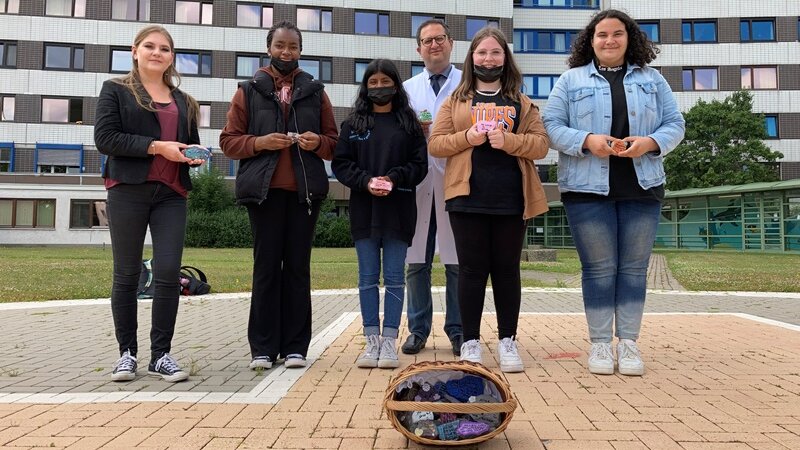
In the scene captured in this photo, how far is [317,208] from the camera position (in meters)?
4.57

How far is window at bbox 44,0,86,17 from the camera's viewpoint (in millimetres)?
35312

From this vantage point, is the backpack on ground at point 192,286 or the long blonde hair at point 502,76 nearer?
the long blonde hair at point 502,76

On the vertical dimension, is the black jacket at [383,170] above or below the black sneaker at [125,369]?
above

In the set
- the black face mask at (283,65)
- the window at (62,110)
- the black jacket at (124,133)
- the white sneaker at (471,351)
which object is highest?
the window at (62,110)

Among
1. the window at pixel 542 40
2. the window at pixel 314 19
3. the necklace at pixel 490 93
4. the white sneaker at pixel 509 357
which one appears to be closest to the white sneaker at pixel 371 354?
the white sneaker at pixel 509 357

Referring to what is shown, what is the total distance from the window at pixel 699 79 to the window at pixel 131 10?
34.2m

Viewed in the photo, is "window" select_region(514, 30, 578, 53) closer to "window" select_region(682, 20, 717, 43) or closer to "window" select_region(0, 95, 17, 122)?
"window" select_region(682, 20, 717, 43)

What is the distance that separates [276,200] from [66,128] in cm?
3625

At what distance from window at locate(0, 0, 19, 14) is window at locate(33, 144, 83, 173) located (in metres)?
7.89

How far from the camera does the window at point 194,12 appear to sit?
36.0m

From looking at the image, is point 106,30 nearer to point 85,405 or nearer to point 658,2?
point 658,2

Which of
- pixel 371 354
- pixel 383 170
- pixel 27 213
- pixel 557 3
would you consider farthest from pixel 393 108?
pixel 557 3

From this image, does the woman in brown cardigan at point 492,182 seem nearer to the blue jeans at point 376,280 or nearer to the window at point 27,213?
the blue jeans at point 376,280

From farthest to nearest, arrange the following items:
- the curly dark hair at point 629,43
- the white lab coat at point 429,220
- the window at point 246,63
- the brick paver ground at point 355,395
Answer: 1. the window at point 246,63
2. the white lab coat at point 429,220
3. the curly dark hair at point 629,43
4. the brick paver ground at point 355,395
